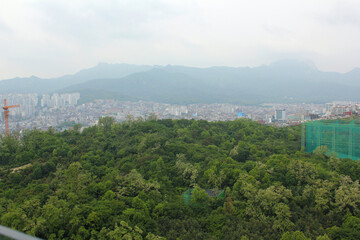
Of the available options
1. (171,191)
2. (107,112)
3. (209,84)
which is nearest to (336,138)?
(171,191)

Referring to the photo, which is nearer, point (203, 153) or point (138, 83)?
point (203, 153)

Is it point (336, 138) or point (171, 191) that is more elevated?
point (336, 138)

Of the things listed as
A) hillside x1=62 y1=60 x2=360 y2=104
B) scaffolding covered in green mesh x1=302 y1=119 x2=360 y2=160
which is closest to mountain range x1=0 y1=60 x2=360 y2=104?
hillside x1=62 y1=60 x2=360 y2=104

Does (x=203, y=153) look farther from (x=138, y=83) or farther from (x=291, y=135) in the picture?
(x=138, y=83)

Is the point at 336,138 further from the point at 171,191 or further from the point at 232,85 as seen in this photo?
the point at 232,85

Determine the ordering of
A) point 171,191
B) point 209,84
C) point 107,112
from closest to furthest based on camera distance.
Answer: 1. point 171,191
2. point 107,112
3. point 209,84

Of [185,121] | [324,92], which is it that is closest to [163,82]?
[324,92]
